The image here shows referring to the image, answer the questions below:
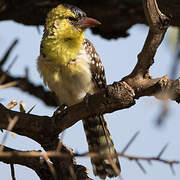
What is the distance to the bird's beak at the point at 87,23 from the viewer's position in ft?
13.8

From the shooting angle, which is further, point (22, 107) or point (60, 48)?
point (60, 48)

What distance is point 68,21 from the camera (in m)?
4.41

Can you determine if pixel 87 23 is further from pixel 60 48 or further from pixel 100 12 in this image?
pixel 60 48

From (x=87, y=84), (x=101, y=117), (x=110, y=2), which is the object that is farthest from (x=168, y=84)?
(x=110, y=2)

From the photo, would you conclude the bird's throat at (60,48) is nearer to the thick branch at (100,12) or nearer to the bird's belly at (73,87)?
the bird's belly at (73,87)

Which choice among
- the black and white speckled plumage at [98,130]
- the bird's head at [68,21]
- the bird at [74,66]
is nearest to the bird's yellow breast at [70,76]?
the bird at [74,66]

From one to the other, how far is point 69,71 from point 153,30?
1380mm

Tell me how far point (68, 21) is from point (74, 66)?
0.72 metres

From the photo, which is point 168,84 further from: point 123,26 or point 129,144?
point 123,26

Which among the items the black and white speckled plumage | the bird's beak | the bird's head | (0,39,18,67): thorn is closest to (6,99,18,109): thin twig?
the black and white speckled plumage

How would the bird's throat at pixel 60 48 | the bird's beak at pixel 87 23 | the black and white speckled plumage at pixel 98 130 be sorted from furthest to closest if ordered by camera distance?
1. the bird's beak at pixel 87 23
2. the black and white speckled plumage at pixel 98 130
3. the bird's throat at pixel 60 48

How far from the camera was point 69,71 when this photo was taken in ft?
12.8

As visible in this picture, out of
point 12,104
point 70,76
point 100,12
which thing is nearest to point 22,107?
point 12,104

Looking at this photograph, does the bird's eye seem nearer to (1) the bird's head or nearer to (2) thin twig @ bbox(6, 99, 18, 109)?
(1) the bird's head
